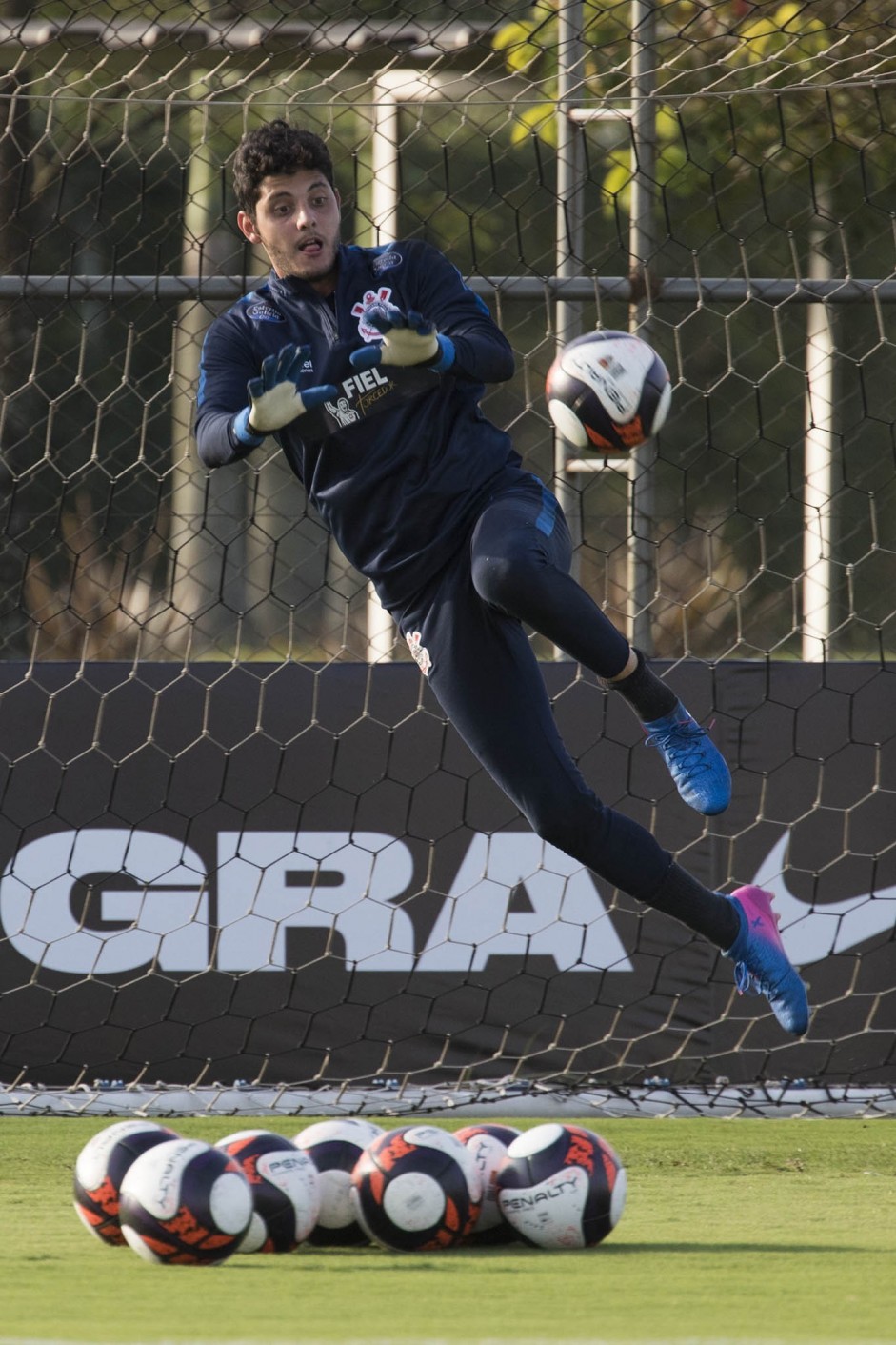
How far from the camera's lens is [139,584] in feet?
21.4

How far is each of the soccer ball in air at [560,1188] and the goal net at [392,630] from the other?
1959 millimetres

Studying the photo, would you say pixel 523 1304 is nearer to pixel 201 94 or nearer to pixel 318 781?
pixel 318 781

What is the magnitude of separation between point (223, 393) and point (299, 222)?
0.43 m

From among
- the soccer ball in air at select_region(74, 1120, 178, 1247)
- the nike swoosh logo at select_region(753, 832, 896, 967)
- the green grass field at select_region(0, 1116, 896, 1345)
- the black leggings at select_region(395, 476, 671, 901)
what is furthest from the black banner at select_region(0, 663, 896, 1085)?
the soccer ball in air at select_region(74, 1120, 178, 1247)

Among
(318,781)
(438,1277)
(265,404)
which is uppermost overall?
(265,404)

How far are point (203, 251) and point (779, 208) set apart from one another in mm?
2080

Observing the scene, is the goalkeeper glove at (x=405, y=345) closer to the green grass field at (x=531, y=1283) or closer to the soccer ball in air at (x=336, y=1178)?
the soccer ball in air at (x=336, y=1178)

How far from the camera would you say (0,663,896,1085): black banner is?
224 inches

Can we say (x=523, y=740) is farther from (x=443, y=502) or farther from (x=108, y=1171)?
(x=108, y=1171)

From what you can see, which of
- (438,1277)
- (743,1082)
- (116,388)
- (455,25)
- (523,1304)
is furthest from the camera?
(455,25)

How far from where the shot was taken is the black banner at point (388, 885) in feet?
18.7

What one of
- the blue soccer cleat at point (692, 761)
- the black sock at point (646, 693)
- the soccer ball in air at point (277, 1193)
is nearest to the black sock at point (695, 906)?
the blue soccer cleat at point (692, 761)

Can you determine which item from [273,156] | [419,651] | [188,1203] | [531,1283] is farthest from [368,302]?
[531,1283]

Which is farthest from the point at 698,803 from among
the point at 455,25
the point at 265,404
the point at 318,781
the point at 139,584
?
the point at 455,25
